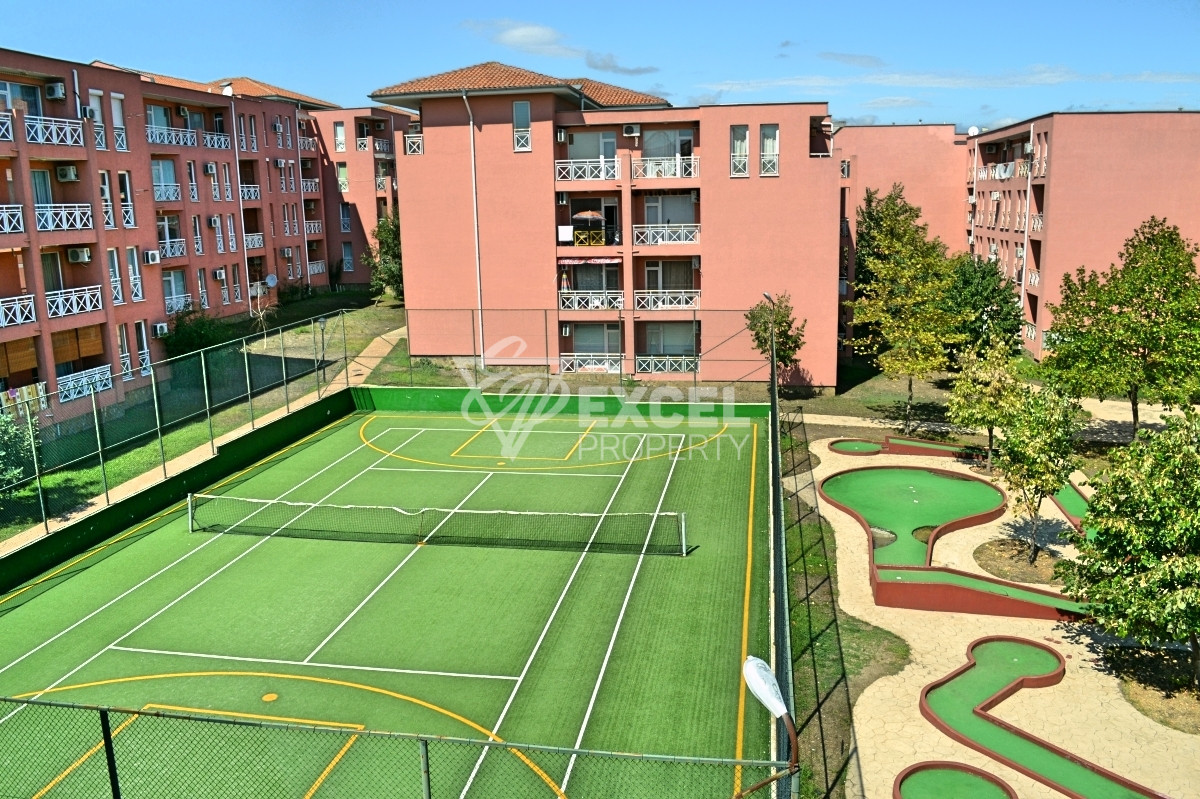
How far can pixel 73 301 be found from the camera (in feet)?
108

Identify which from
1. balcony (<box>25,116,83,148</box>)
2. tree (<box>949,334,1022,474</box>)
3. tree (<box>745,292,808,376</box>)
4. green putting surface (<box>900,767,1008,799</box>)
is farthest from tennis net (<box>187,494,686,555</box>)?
balcony (<box>25,116,83,148</box>)

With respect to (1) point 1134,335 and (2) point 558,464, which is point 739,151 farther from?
(1) point 1134,335

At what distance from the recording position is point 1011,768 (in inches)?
559

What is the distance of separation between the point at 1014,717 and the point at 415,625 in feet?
35.0

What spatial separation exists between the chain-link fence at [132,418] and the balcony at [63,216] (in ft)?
16.0

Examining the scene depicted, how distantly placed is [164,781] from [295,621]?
5501 millimetres

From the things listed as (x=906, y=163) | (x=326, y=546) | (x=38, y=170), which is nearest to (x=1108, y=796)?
(x=326, y=546)

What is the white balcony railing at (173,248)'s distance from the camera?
42188 millimetres

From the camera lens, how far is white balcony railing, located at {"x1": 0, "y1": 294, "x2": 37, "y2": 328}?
29.9 m

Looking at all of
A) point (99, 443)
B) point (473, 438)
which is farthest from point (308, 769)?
point (473, 438)

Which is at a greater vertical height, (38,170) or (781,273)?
(38,170)

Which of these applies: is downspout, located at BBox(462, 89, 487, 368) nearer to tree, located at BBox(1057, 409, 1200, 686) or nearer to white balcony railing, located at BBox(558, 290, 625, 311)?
white balcony railing, located at BBox(558, 290, 625, 311)

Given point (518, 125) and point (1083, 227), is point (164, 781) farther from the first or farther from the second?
point (1083, 227)

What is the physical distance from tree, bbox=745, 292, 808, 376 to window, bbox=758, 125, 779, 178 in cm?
474
